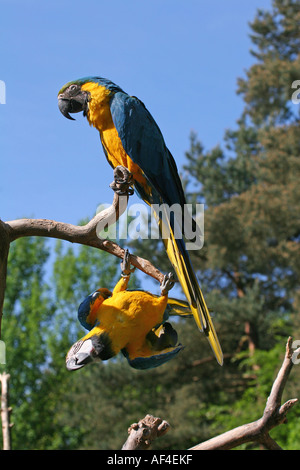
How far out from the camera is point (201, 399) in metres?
8.38

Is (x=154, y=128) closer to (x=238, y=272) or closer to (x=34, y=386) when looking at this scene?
(x=238, y=272)

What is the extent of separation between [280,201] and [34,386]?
7.60m

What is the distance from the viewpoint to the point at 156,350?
1169mm

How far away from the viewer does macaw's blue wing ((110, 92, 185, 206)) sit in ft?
5.60

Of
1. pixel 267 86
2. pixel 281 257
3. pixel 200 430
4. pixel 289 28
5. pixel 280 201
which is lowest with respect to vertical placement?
pixel 200 430

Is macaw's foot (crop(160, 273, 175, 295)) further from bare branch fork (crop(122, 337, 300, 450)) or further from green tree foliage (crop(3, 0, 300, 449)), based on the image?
green tree foliage (crop(3, 0, 300, 449))

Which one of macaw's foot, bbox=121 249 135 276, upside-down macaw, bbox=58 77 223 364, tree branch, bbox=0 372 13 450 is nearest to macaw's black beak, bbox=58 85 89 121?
upside-down macaw, bbox=58 77 223 364

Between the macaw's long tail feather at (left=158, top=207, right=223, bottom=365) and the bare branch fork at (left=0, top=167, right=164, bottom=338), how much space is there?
0.30 feet

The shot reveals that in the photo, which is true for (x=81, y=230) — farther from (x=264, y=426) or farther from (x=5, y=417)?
(x=5, y=417)

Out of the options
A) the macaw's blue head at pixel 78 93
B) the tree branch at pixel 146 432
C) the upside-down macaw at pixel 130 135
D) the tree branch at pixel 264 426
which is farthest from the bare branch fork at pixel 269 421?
the macaw's blue head at pixel 78 93

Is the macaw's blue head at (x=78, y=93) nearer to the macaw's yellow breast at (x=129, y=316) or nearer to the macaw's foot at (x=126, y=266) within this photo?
the macaw's foot at (x=126, y=266)

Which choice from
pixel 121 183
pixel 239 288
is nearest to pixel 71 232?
pixel 121 183

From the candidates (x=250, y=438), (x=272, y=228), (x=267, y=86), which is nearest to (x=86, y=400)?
(x=272, y=228)

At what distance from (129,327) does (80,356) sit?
13 cm
